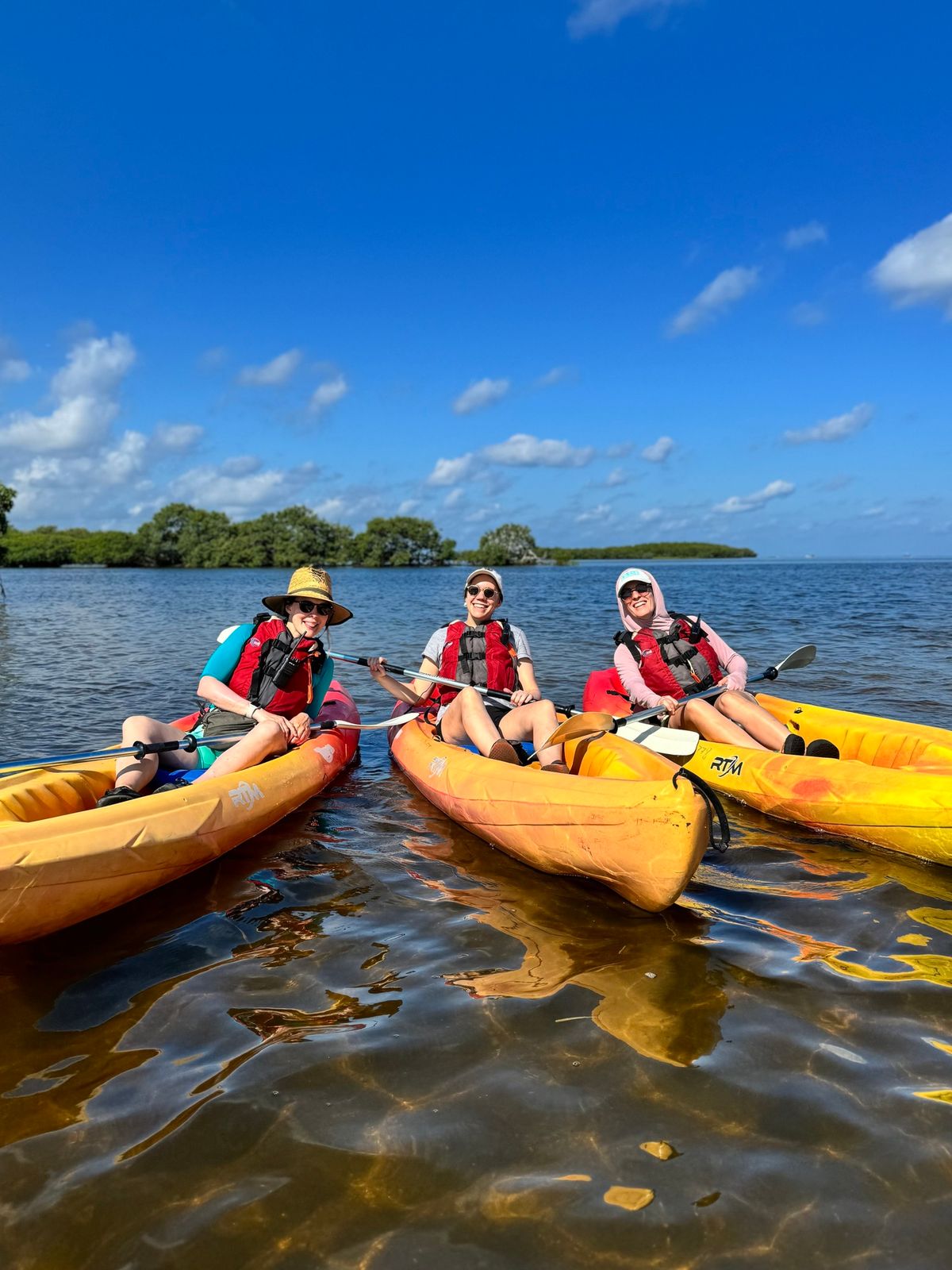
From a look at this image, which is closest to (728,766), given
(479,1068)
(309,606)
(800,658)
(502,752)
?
(502,752)

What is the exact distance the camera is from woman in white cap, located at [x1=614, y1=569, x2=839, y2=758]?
562 cm

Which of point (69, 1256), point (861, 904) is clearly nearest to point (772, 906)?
point (861, 904)

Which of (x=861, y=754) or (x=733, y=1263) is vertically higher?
(x=861, y=754)

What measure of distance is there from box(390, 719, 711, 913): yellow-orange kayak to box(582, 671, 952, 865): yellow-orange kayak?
1.22 m

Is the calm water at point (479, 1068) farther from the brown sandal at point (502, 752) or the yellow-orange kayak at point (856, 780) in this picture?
the brown sandal at point (502, 752)

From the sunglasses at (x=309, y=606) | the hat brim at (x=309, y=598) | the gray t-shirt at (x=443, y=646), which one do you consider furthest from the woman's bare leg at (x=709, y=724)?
the sunglasses at (x=309, y=606)

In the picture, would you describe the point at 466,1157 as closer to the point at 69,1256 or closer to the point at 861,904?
the point at 69,1256

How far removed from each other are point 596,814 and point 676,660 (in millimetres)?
2682

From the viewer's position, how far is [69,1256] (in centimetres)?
183

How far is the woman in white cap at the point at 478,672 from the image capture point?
5223mm

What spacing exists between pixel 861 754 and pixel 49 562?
83193 mm

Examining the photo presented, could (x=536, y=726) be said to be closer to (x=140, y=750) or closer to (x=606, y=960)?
(x=606, y=960)

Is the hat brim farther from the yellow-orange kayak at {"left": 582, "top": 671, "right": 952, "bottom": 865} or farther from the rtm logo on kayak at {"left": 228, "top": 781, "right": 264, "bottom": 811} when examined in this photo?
the yellow-orange kayak at {"left": 582, "top": 671, "right": 952, "bottom": 865}

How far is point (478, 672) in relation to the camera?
5.99m
